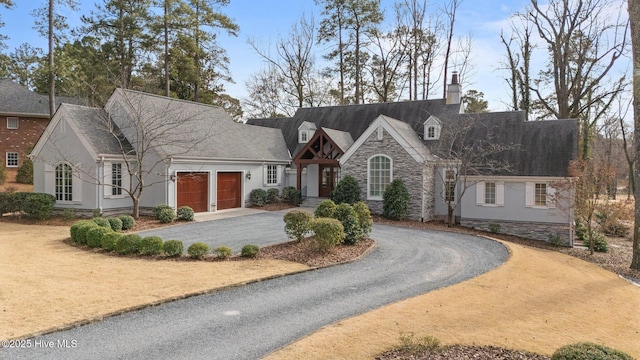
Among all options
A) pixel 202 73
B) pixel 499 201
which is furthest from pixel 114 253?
pixel 202 73

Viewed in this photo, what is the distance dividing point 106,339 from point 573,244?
2188cm

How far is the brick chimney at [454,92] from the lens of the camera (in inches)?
1077

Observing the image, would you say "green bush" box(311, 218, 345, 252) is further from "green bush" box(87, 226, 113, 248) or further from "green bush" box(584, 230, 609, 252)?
"green bush" box(584, 230, 609, 252)

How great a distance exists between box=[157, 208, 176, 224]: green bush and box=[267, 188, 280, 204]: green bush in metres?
8.01

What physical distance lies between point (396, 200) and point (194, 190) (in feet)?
35.2

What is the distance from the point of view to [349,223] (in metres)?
14.8

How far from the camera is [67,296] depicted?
28.6ft

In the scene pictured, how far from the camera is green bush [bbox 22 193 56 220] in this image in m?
18.7

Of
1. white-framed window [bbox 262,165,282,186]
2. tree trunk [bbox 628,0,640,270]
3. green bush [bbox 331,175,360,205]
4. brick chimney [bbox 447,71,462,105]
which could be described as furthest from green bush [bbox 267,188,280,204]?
tree trunk [bbox 628,0,640,270]

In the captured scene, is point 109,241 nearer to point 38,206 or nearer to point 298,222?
point 298,222

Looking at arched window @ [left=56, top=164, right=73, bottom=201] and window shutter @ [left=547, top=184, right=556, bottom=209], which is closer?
arched window @ [left=56, top=164, right=73, bottom=201]

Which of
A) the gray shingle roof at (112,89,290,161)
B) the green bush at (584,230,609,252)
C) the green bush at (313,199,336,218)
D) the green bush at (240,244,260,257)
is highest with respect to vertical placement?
the gray shingle roof at (112,89,290,161)

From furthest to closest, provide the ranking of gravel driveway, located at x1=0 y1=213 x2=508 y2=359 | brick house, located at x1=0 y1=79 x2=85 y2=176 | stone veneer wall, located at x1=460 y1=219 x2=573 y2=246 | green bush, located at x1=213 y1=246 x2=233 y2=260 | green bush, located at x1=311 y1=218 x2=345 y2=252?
1. brick house, located at x1=0 y1=79 x2=85 y2=176
2. stone veneer wall, located at x1=460 y1=219 x2=573 y2=246
3. green bush, located at x1=311 y1=218 x2=345 y2=252
4. green bush, located at x1=213 y1=246 x2=233 y2=260
5. gravel driveway, located at x1=0 y1=213 x2=508 y2=359

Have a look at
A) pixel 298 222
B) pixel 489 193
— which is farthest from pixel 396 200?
pixel 298 222
